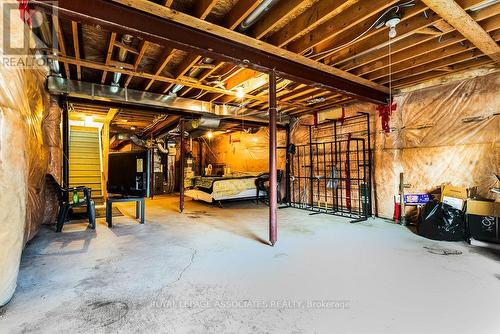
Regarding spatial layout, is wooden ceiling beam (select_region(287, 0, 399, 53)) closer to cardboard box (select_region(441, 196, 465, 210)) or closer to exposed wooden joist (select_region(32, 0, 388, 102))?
exposed wooden joist (select_region(32, 0, 388, 102))

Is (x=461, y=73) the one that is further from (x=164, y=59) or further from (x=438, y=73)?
(x=164, y=59)

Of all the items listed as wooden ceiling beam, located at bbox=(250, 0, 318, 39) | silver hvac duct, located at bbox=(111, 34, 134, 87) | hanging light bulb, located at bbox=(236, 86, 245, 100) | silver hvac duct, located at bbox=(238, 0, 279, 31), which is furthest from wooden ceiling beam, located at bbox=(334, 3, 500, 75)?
silver hvac duct, located at bbox=(111, 34, 134, 87)

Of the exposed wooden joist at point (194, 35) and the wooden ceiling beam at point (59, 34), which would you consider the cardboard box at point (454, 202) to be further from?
→ the wooden ceiling beam at point (59, 34)

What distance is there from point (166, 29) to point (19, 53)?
4.27ft

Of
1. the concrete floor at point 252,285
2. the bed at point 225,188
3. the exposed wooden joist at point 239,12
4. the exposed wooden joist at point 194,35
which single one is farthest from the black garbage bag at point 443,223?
the bed at point 225,188

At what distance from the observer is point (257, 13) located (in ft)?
8.16

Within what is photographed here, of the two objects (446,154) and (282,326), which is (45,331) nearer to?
(282,326)

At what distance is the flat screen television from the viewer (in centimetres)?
435

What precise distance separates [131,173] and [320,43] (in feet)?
12.5

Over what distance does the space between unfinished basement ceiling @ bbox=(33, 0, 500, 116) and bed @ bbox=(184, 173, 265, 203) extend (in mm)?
2966

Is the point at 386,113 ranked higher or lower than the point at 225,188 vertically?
higher

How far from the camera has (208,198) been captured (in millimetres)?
7164

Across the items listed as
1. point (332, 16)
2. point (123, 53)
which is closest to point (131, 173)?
point (123, 53)

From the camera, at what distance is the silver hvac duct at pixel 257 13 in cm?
238
